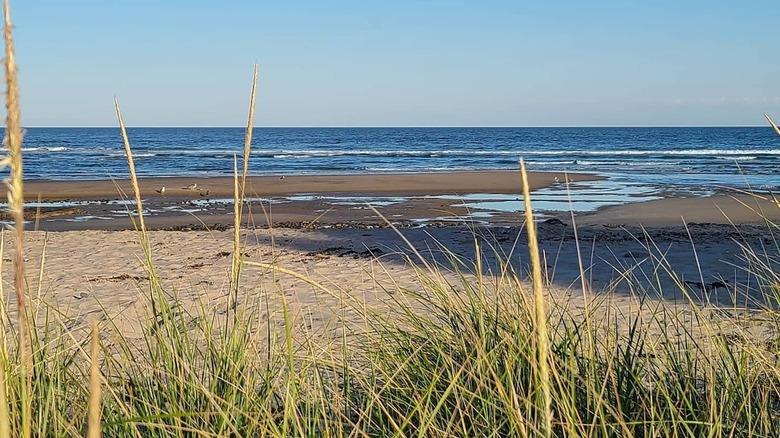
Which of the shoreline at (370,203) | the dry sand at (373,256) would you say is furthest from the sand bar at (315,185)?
the dry sand at (373,256)

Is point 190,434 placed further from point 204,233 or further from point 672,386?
point 204,233

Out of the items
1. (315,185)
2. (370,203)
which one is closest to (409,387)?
(370,203)

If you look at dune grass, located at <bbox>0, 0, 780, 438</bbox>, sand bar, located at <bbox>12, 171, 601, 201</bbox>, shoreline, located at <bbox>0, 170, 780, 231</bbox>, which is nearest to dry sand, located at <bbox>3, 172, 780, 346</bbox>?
shoreline, located at <bbox>0, 170, 780, 231</bbox>

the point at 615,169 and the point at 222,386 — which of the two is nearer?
the point at 222,386

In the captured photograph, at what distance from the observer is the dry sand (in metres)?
7.31

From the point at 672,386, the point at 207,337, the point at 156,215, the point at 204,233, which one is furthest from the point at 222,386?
the point at 156,215

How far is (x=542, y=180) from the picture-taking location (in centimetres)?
2864

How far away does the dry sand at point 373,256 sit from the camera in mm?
7307

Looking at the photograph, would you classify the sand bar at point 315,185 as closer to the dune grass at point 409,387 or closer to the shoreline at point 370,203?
the shoreline at point 370,203

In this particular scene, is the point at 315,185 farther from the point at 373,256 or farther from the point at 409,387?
the point at 409,387

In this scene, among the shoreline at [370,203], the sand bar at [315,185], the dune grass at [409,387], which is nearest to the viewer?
the dune grass at [409,387]

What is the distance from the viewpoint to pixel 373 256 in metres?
6.63

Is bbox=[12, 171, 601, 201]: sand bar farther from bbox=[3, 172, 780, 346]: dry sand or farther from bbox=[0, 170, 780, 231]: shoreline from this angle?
bbox=[3, 172, 780, 346]: dry sand

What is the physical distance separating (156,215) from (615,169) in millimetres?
23462
